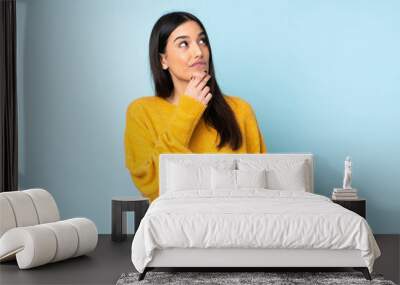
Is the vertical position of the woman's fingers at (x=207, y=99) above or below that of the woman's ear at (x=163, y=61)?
below

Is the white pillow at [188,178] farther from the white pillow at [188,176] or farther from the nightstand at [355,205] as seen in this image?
the nightstand at [355,205]

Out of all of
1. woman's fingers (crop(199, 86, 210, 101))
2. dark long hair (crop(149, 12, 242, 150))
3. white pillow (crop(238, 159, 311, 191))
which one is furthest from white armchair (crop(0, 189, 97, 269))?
woman's fingers (crop(199, 86, 210, 101))

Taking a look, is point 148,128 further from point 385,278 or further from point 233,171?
point 385,278

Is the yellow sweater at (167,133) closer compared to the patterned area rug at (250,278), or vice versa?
the patterned area rug at (250,278)

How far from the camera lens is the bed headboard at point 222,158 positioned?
6836 millimetres

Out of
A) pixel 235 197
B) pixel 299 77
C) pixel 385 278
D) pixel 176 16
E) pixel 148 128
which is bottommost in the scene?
pixel 385 278

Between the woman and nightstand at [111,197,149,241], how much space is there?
45 centimetres

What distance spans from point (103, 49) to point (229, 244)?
324cm

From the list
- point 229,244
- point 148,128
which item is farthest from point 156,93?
point 229,244

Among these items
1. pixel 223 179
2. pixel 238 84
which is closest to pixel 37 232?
pixel 223 179

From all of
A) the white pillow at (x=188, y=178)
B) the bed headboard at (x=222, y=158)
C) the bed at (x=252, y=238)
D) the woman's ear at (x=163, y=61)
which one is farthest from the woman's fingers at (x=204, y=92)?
the bed at (x=252, y=238)

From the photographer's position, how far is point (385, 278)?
5078 mm

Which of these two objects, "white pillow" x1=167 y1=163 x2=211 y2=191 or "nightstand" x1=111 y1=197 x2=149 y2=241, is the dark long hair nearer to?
"white pillow" x1=167 y1=163 x2=211 y2=191

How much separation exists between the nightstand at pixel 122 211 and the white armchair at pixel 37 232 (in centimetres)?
81
